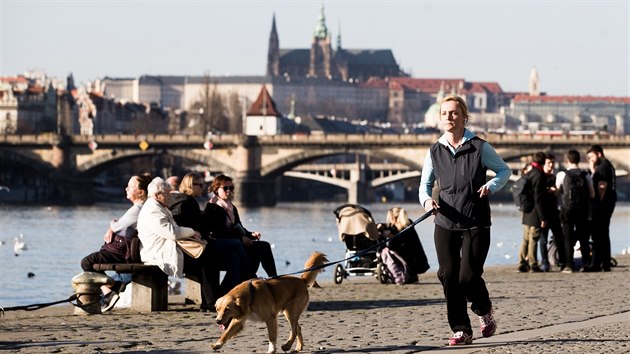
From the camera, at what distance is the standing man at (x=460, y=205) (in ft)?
33.3

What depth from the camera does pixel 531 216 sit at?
59.7ft

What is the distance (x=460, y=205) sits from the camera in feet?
33.3

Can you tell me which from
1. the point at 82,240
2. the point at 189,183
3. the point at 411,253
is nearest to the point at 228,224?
the point at 189,183

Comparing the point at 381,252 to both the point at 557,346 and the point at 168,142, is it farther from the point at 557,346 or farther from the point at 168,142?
the point at 168,142

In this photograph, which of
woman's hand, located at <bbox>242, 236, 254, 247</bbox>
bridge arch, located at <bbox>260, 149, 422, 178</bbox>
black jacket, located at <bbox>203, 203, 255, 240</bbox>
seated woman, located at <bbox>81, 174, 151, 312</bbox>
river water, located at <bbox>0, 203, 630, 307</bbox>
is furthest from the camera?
bridge arch, located at <bbox>260, 149, 422, 178</bbox>

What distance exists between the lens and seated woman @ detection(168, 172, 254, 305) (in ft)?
43.0

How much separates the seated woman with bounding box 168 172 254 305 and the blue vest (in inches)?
125

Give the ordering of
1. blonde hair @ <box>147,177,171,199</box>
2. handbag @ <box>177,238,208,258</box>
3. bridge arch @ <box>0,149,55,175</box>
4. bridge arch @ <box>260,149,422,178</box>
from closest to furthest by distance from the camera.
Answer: blonde hair @ <box>147,177,171,199</box> → handbag @ <box>177,238,208,258</box> → bridge arch @ <box>260,149,422,178</box> → bridge arch @ <box>0,149,55,175</box>

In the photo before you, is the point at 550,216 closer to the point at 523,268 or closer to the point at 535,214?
the point at 535,214

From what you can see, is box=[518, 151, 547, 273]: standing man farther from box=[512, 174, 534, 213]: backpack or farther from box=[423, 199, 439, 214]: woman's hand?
box=[423, 199, 439, 214]: woman's hand

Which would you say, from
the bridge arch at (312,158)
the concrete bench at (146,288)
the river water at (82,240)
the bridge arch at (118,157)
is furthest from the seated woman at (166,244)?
the bridge arch at (118,157)

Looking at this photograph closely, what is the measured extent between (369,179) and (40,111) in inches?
1809

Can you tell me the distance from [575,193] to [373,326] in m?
6.72

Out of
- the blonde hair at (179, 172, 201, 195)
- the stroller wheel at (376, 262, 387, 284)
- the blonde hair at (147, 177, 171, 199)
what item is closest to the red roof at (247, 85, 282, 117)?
the stroller wheel at (376, 262, 387, 284)
